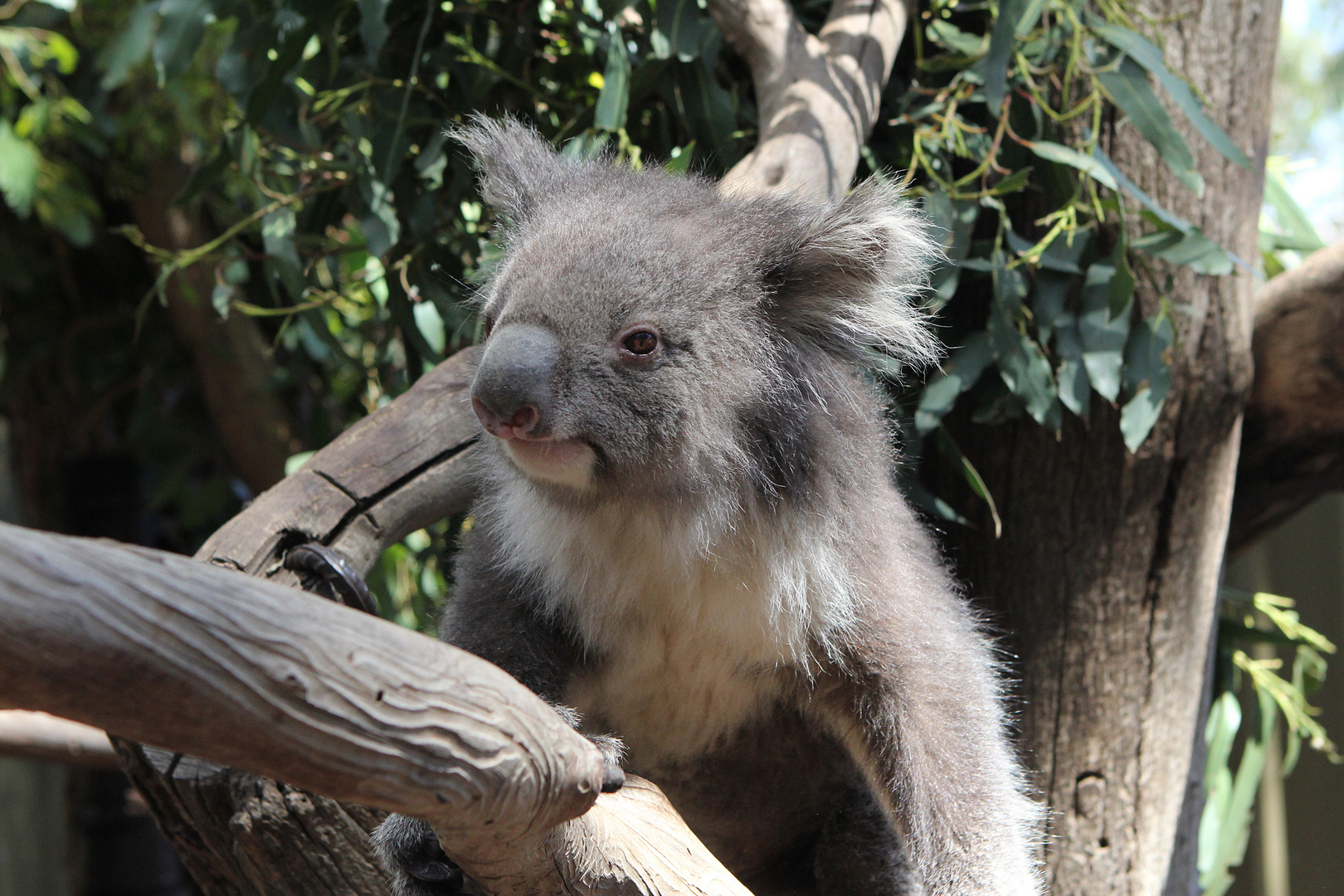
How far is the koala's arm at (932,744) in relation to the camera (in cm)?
172

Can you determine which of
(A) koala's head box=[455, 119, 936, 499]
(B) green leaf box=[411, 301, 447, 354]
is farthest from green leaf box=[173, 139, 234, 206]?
(A) koala's head box=[455, 119, 936, 499]

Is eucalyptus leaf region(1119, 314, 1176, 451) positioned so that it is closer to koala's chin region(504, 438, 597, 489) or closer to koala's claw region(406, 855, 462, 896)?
koala's chin region(504, 438, 597, 489)

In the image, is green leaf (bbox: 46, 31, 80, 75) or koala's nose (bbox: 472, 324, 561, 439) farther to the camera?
green leaf (bbox: 46, 31, 80, 75)

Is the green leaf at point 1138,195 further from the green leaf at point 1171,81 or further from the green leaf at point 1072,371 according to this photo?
the green leaf at point 1072,371

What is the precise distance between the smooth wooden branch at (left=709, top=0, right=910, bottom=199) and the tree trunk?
1.99 ft

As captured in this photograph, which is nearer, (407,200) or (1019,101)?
(1019,101)

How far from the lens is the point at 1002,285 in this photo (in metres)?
2.12

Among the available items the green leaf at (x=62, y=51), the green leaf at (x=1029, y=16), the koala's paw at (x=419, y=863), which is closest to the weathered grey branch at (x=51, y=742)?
the koala's paw at (x=419, y=863)

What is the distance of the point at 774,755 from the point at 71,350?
3.78 m

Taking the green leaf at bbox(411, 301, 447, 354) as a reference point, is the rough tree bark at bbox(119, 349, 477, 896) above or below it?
below

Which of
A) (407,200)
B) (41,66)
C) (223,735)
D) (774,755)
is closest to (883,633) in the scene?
(774,755)

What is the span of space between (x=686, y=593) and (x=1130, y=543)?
1.17 meters

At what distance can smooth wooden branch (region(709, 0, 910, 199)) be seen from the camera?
6.48 ft

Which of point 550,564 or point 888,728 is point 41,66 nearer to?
point 550,564
